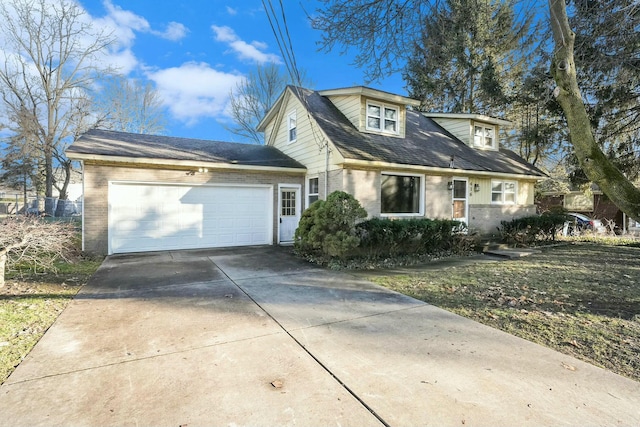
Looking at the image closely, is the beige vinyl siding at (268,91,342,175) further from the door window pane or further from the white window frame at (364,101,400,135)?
the white window frame at (364,101,400,135)

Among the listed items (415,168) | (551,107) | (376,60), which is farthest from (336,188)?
(551,107)

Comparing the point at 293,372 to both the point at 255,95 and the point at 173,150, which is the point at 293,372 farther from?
the point at 255,95

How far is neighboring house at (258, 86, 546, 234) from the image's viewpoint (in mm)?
9867

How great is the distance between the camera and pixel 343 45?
6922mm

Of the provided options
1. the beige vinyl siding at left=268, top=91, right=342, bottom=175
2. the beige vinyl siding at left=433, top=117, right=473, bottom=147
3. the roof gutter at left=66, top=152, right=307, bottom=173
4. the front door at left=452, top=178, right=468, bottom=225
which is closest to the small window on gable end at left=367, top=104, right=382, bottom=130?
the beige vinyl siding at left=268, top=91, right=342, bottom=175

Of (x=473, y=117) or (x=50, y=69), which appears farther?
(x=50, y=69)

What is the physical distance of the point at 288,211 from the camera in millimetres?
11570

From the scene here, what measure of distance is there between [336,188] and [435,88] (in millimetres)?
15383

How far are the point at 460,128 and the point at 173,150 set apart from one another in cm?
1219

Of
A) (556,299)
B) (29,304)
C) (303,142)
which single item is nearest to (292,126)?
(303,142)

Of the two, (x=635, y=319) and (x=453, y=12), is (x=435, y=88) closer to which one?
(x=453, y=12)

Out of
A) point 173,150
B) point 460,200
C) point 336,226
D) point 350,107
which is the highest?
point 350,107

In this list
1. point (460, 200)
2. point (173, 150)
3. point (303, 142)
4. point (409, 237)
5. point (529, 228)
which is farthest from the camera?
point (529, 228)

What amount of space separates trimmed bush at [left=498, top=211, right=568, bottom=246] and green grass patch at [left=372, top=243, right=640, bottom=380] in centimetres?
274
